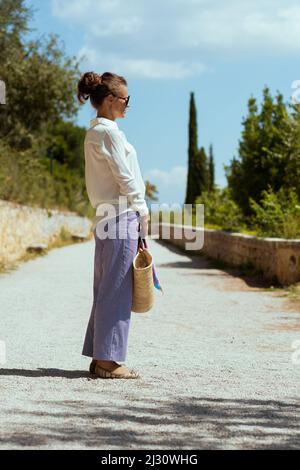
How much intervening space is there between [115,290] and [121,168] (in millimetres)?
826

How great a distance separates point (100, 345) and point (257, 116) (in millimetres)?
13396

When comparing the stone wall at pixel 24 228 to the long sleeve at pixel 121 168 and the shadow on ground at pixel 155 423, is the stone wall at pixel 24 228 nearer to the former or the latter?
the long sleeve at pixel 121 168

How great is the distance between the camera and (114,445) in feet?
12.9

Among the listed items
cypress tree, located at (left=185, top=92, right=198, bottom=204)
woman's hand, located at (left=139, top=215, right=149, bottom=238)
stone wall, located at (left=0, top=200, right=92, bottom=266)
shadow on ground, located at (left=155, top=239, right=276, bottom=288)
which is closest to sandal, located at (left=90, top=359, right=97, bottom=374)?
woman's hand, located at (left=139, top=215, right=149, bottom=238)

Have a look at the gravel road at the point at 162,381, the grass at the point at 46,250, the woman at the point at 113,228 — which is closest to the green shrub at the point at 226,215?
the grass at the point at 46,250

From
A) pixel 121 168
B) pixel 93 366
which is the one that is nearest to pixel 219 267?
pixel 93 366

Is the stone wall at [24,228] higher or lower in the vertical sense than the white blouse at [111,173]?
lower

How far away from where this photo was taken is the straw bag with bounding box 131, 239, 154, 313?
18.7 feet

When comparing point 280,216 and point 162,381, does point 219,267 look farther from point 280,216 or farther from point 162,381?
point 162,381

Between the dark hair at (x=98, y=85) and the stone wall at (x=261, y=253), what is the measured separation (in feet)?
24.7

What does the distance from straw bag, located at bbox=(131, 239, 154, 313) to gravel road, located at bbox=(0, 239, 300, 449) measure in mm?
519

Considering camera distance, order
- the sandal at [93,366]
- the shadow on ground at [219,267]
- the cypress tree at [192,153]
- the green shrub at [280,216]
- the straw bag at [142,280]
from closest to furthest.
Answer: the straw bag at [142,280], the sandal at [93,366], the shadow on ground at [219,267], the green shrub at [280,216], the cypress tree at [192,153]

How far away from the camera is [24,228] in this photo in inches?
811

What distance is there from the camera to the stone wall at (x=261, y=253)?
13.0 meters
